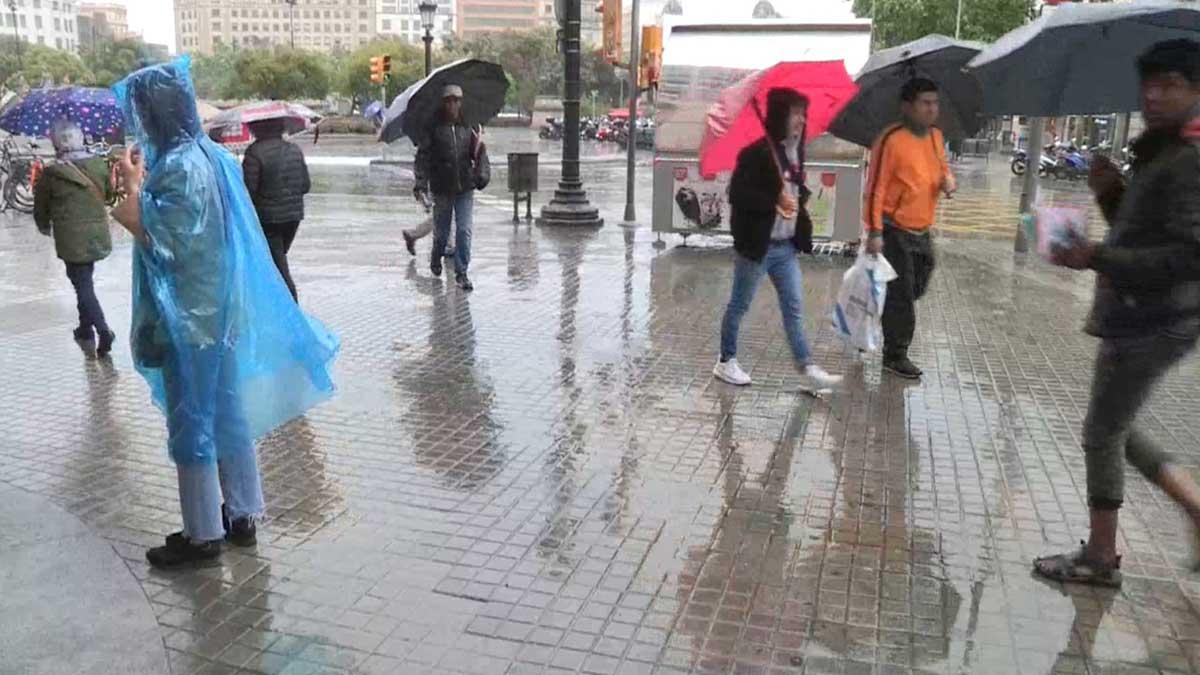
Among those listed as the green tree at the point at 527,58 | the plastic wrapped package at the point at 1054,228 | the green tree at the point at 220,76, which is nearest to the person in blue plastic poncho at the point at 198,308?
the plastic wrapped package at the point at 1054,228

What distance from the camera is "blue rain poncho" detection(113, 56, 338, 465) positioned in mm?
3820

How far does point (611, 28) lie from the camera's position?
664 inches

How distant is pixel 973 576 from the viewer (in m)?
4.05

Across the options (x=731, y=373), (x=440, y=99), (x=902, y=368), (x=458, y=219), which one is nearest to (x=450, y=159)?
(x=458, y=219)

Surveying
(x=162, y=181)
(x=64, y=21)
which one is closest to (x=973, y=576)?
(x=162, y=181)

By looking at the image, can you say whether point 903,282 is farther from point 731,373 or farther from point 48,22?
point 48,22

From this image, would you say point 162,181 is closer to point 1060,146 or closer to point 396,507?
point 396,507

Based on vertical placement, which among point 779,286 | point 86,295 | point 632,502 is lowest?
point 632,502

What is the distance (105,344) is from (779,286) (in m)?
4.69

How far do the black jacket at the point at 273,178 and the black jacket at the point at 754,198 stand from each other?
3.60 meters

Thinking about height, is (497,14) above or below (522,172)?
above

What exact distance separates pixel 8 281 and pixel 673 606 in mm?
9166

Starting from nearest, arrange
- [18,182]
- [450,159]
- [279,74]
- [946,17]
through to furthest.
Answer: [450,159] < [18,182] < [946,17] < [279,74]

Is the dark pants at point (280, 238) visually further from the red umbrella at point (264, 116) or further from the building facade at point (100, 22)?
the building facade at point (100, 22)
